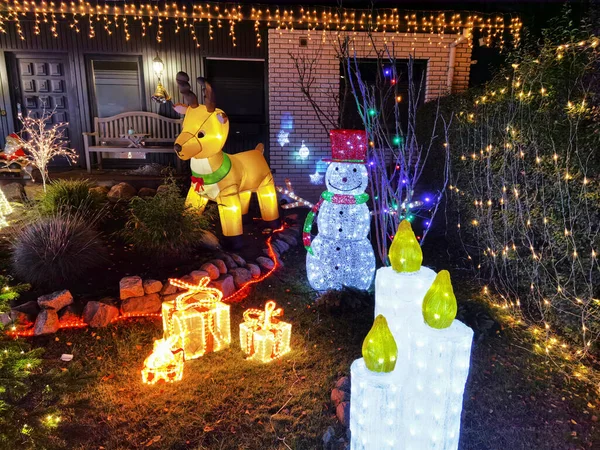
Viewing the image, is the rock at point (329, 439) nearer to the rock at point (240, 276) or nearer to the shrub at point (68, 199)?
the rock at point (240, 276)

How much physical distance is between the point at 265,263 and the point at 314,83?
4.64 metres

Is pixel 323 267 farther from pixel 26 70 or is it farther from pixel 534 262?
pixel 26 70

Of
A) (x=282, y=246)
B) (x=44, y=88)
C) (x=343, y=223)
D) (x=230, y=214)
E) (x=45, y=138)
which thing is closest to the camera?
(x=343, y=223)

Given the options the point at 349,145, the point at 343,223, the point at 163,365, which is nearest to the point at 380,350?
the point at 163,365

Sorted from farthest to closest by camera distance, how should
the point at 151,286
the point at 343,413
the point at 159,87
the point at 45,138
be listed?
1. the point at 159,87
2. the point at 45,138
3. the point at 151,286
4. the point at 343,413

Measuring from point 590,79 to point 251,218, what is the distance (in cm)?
518

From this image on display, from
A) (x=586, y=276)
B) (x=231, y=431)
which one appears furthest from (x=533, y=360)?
(x=231, y=431)

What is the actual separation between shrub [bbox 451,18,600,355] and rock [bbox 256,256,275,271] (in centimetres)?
273

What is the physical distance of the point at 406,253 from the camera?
2.78 m

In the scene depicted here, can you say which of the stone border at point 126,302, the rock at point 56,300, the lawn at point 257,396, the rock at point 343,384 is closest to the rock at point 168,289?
the stone border at point 126,302

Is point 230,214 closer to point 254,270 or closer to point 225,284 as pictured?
point 254,270

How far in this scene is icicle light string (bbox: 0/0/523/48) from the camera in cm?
764

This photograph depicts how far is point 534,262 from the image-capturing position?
423 centimetres

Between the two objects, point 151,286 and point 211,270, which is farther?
point 211,270
